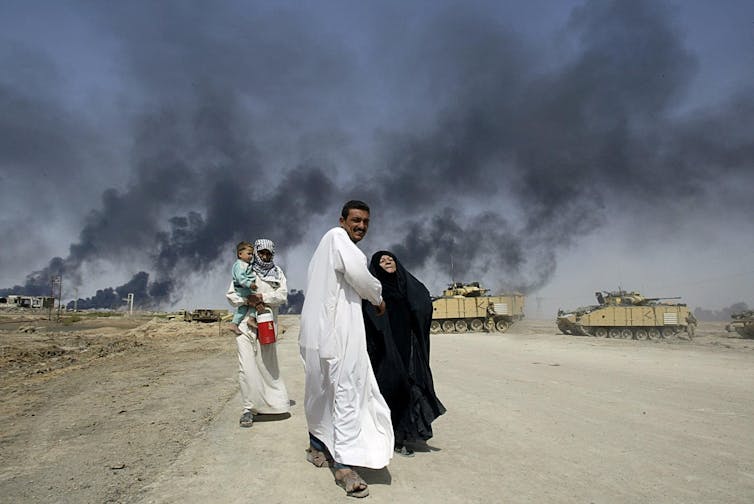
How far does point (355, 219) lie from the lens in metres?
3.24

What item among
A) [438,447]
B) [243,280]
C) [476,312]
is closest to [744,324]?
[476,312]

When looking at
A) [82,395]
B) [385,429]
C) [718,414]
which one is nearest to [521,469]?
[385,429]

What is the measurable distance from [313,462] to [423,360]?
1091mm

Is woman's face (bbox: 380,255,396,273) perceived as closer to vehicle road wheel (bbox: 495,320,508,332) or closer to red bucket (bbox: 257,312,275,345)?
red bucket (bbox: 257,312,275,345)

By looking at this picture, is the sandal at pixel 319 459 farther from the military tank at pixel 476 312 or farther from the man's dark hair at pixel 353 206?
the military tank at pixel 476 312

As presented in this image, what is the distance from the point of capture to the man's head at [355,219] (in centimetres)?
323

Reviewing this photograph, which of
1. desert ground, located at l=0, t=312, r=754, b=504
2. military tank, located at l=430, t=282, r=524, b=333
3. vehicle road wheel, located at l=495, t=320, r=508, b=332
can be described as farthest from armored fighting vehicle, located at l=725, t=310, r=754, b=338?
desert ground, located at l=0, t=312, r=754, b=504

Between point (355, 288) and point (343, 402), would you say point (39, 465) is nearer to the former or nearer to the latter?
point (343, 402)

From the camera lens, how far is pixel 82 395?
658 cm

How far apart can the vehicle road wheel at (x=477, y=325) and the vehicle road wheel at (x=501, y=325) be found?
98 cm

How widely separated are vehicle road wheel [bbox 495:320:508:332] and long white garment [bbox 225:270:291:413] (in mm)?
27290

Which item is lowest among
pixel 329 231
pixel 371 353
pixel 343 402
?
pixel 343 402

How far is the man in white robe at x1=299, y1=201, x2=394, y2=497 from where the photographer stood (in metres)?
2.86

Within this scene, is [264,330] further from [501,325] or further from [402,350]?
[501,325]
